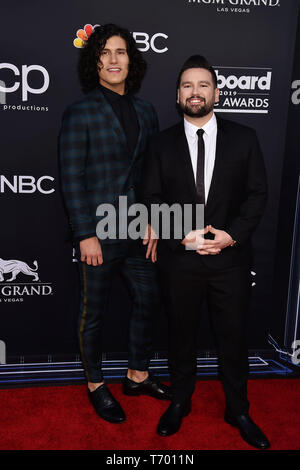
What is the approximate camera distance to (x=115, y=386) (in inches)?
117

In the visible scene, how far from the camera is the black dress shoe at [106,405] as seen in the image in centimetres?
256

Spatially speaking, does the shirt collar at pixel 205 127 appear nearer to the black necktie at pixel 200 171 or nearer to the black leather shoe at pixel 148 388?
the black necktie at pixel 200 171

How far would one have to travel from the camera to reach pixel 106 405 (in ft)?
8.60

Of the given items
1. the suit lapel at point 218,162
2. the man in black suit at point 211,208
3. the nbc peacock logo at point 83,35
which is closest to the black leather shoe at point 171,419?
the man in black suit at point 211,208

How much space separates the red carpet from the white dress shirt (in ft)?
4.32

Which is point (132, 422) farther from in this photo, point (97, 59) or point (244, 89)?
point (244, 89)

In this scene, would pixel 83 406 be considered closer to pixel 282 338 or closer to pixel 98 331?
pixel 98 331

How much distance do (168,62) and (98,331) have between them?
171 centimetres

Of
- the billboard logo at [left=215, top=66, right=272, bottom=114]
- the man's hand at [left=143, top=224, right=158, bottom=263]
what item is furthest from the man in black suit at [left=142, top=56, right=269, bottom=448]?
the billboard logo at [left=215, top=66, right=272, bottom=114]

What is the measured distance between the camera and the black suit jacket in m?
2.21

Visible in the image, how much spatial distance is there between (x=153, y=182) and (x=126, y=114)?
477mm

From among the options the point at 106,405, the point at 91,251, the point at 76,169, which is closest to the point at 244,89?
the point at 76,169

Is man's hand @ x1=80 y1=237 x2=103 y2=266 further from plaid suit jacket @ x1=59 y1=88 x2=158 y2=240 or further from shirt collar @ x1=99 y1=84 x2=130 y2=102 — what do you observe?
shirt collar @ x1=99 y1=84 x2=130 y2=102

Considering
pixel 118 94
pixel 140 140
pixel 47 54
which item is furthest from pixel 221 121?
pixel 47 54
